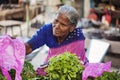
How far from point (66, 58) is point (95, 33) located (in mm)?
4722

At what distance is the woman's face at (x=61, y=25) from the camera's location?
2.42 meters

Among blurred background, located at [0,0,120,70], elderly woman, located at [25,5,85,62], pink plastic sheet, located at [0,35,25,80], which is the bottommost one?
blurred background, located at [0,0,120,70]

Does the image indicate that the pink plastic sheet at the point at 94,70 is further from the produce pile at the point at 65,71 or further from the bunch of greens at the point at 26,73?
the bunch of greens at the point at 26,73

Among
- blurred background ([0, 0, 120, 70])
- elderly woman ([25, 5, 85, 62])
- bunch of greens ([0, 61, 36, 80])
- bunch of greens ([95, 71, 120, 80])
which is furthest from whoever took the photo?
blurred background ([0, 0, 120, 70])

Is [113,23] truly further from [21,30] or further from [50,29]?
[50,29]

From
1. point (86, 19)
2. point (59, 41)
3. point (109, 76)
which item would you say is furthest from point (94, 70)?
Answer: point (86, 19)

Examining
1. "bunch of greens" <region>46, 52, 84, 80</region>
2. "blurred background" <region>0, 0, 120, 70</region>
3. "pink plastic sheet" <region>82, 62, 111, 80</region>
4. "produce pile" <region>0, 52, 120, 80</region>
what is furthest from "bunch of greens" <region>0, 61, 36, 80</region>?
"blurred background" <region>0, 0, 120, 70</region>

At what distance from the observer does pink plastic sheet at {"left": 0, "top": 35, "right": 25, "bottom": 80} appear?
187 centimetres

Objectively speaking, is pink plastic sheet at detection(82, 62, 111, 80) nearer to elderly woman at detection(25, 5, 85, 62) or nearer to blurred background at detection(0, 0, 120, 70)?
elderly woman at detection(25, 5, 85, 62)

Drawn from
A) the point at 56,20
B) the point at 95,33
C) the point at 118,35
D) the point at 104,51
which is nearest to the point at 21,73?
the point at 56,20

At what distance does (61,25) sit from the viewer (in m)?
2.42

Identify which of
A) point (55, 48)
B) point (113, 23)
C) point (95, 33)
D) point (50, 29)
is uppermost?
point (50, 29)

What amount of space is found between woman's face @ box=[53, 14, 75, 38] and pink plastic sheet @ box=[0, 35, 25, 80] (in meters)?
0.52

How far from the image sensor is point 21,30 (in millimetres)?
7930
